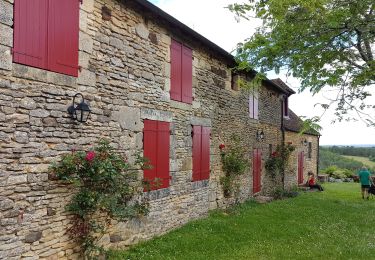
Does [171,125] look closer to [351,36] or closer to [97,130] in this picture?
[97,130]

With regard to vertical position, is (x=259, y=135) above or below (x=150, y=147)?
above

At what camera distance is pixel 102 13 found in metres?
5.98

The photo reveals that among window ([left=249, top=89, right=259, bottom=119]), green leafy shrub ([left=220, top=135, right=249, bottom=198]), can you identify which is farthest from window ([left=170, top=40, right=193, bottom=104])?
window ([left=249, top=89, right=259, bottom=119])

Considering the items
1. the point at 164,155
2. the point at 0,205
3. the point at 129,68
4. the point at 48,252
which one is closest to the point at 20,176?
the point at 0,205

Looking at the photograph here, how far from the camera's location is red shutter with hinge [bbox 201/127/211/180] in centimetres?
Answer: 946

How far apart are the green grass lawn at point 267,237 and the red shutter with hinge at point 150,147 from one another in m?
1.36

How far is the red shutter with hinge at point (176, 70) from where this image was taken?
8070 mm

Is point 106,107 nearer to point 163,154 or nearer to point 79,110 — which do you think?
point 79,110

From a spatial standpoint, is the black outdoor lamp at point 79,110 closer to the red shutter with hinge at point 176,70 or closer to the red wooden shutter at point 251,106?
the red shutter with hinge at point 176,70

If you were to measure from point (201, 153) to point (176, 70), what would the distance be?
2456 mm

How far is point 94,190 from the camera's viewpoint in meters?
5.41

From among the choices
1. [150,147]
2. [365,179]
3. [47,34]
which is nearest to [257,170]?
[365,179]

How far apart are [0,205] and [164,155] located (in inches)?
153

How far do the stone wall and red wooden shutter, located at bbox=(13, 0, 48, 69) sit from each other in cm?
1472
